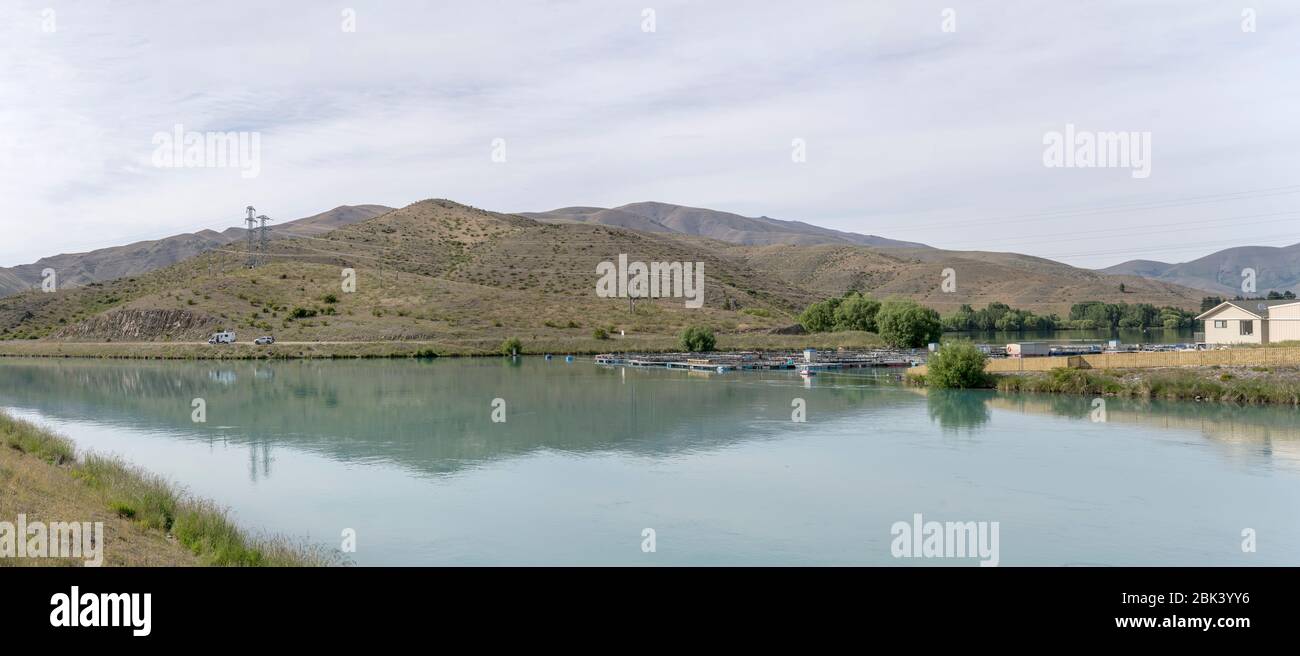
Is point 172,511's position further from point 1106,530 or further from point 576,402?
point 576,402

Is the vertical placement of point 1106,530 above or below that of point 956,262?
below

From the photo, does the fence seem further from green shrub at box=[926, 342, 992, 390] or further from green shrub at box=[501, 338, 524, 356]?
green shrub at box=[501, 338, 524, 356]

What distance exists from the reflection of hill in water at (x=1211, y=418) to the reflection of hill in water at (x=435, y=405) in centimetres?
547

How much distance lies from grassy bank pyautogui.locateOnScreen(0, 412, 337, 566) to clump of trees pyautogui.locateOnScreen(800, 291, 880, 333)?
64.5 metres

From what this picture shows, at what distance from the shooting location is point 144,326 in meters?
72.4

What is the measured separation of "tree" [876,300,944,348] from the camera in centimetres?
6431

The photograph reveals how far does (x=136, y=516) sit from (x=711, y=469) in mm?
11808

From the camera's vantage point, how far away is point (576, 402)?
34.7 metres

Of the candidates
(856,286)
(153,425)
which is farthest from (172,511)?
(856,286)

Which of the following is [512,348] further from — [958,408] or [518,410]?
[958,408]
